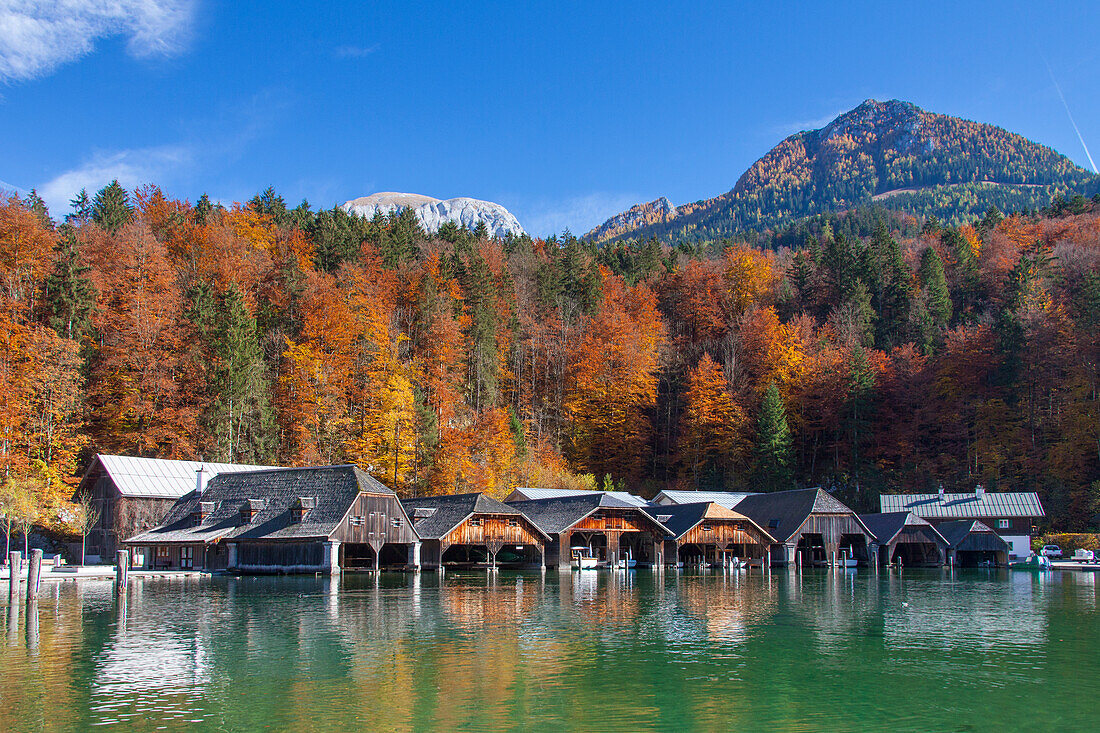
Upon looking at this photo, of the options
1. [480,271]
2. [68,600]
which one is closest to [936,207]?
[480,271]

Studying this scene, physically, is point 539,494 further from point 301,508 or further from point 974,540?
point 974,540

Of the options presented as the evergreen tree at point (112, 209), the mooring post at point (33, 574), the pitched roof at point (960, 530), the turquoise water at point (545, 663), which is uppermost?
the evergreen tree at point (112, 209)

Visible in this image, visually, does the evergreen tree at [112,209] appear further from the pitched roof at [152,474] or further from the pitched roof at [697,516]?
the pitched roof at [697,516]

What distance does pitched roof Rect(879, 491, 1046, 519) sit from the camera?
2670 inches

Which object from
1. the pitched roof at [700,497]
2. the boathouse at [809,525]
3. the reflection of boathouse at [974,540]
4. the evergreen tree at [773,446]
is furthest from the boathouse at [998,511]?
the pitched roof at [700,497]

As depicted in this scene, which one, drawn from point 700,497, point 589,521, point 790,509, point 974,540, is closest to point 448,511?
point 589,521

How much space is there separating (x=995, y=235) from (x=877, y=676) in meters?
89.3

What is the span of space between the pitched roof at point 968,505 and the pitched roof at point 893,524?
13.4ft

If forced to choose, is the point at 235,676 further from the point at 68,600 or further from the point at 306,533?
the point at 306,533

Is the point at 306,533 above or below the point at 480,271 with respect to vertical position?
below

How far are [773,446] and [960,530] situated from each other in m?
16.8

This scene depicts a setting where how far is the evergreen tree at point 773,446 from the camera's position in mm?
76688

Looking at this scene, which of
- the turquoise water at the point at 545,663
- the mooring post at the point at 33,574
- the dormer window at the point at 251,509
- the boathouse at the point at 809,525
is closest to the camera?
the turquoise water at the point at 545,663

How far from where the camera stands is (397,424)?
66438 mm
